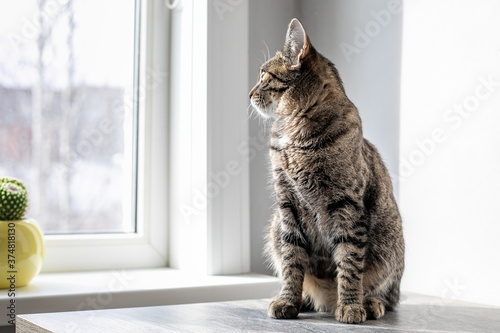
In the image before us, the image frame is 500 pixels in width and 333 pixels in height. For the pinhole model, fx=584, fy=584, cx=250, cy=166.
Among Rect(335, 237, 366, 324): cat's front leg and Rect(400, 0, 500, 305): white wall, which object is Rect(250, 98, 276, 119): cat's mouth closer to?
Rect(335, 237, 366, 324): cat's front leg

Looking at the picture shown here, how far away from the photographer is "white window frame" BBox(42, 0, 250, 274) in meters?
1.53

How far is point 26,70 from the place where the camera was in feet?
4.97

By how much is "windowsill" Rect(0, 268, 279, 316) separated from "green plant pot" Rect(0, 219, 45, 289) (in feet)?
0.10

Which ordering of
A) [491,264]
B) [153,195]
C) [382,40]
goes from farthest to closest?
[153,195]
[382,40]
[491,264]

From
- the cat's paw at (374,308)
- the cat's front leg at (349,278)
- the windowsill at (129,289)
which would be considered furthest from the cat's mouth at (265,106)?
the windowsill at (129,289)

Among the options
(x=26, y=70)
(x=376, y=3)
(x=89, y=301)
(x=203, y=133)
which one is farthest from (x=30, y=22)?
(x=376, y=3)

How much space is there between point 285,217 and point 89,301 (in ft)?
1.58

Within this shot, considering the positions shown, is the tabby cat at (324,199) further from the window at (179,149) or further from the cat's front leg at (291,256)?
the window at (179,149)

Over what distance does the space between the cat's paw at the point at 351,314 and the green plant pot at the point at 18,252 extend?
2.26 feet

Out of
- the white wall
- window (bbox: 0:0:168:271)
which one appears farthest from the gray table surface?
window (bbox: 0:0:168:271)

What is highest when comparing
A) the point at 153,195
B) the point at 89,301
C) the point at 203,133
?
the point at 203,133

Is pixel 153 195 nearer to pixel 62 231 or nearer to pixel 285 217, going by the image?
pixel 62 231

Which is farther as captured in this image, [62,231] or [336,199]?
[62,231]

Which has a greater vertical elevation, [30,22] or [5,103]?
[30,22]
